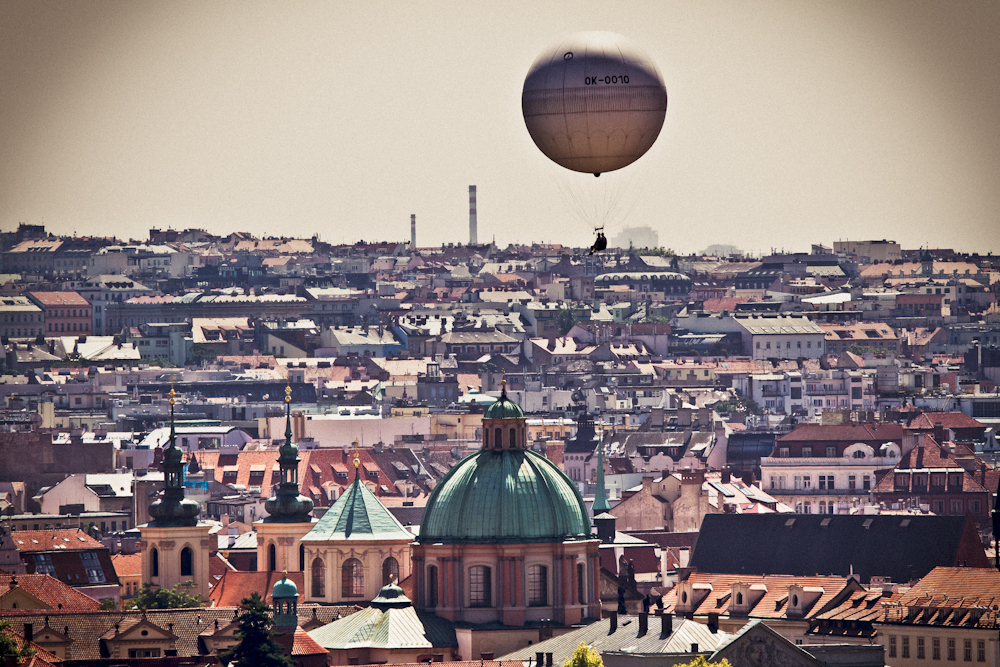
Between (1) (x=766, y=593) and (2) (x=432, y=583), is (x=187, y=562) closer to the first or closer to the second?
(2) (x=432, y=583)

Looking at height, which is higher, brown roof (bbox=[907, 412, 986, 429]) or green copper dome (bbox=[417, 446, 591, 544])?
brown roof (bbox=[907, 412, 986, 429])

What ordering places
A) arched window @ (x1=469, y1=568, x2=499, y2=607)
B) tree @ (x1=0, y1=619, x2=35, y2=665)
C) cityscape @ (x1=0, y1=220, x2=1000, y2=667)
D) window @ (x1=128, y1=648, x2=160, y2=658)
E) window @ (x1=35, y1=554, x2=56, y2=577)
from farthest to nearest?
window @ (x1=35, y1=554, x2=56, y2=577), arched window @ (x1=469, y1=568, x2=499, y2=607), cityscape @ (x1=0, y1=220, x2=1000, y2=667), window @ (x1=128, y1=648, x2=160, y2=658), tree @ (x1=0, y1=619, x2=35, y2=665)

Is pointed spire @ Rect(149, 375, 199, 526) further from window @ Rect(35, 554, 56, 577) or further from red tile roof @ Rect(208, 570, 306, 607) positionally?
window @ Rect(35, 554, 56, 577)

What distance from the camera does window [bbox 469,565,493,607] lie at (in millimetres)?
70875

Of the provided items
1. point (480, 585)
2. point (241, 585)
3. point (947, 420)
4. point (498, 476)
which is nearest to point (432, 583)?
point (480, 585)

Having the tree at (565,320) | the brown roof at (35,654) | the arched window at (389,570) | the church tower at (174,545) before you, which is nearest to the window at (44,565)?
the church tower at (174,545)

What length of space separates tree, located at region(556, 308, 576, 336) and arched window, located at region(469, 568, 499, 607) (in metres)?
107

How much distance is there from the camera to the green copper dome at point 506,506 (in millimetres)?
70938

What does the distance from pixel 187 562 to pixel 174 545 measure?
0.51m

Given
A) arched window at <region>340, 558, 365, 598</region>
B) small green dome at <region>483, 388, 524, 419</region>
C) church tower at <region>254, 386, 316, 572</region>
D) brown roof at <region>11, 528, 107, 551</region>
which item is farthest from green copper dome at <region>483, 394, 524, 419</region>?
brown roof at <region>11, 528, 107, 551</region>

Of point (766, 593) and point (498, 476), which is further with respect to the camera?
point (766, 593)

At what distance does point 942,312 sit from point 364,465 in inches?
3485

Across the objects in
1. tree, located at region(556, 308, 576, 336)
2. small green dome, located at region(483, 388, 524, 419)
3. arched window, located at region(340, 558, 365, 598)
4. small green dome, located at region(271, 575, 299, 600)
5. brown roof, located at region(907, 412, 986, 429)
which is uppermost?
tree, located at region(556, 308, 576, 336)

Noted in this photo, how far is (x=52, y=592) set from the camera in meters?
79.7
